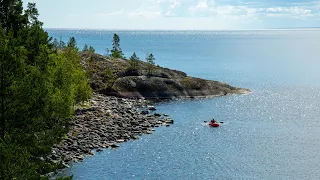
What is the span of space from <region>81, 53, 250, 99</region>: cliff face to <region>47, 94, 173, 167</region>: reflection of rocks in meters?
10.3

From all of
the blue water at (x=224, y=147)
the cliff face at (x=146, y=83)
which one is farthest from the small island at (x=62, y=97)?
the blue water at (x=224, y=147)

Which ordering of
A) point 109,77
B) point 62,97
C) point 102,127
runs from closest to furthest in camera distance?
point 62,97
point 102,127
point 109,77

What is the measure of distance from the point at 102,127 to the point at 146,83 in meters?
50.1

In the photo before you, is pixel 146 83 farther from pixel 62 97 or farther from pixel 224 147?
pixel 62 97

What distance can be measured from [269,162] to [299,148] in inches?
487

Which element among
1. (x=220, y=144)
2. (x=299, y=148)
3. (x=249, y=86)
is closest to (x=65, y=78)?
(x=220, y=144)

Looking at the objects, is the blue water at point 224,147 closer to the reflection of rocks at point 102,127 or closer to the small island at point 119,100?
the reflection of rocks at point 102,127

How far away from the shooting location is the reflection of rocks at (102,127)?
7469 centimetres

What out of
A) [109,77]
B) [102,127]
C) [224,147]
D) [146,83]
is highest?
[109,77]

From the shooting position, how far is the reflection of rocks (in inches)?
2940

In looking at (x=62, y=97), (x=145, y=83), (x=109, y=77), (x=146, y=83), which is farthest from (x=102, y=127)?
(x=109, y=77)

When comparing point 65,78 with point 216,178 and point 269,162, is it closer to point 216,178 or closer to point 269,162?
point 216,178

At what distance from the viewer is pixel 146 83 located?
457ft

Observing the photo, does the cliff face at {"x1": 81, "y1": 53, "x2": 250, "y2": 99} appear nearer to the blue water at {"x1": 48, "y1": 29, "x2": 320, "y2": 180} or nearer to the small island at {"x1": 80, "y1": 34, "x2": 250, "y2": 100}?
the small island at {"x1": 80, "y1": 34, "x2": 250, "y2": 100}
